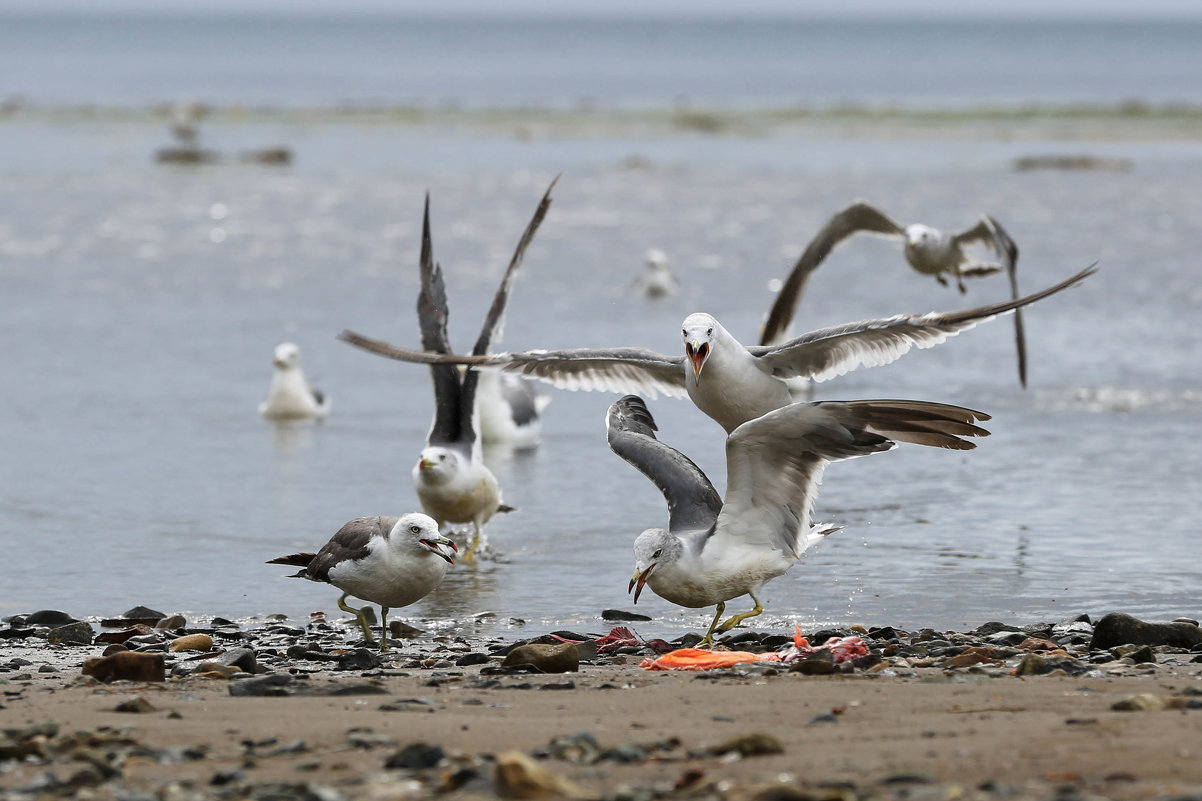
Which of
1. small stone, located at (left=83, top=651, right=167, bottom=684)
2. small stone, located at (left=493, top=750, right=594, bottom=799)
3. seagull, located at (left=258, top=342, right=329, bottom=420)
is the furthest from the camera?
seagull, located at (left=258, top=342, right=329, bottom=420)

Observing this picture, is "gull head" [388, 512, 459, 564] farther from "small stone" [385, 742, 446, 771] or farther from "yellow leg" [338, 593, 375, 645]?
"small stone" [385, 742, 446, 771]

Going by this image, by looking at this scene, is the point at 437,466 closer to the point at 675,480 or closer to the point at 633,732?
the point at 675,480

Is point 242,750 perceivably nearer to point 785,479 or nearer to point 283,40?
point 785,479

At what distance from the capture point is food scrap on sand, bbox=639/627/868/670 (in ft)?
20.7

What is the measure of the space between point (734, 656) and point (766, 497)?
764mm

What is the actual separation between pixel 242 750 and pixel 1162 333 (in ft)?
41.9

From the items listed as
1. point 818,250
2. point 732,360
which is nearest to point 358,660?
point 732,360

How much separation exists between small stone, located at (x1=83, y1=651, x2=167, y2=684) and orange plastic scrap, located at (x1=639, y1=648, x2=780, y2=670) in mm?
1828

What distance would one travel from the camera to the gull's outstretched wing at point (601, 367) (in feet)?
29.3

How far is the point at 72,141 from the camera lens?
140 feet

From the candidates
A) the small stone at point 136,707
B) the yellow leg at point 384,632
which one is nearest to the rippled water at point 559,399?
the yellow leg at point 384,632

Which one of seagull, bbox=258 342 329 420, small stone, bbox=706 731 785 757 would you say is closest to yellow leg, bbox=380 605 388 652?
small stone, bbox=706 731 785 757

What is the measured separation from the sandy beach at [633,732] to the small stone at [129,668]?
0.16ft

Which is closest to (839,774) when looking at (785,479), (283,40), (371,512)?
(785,479)
